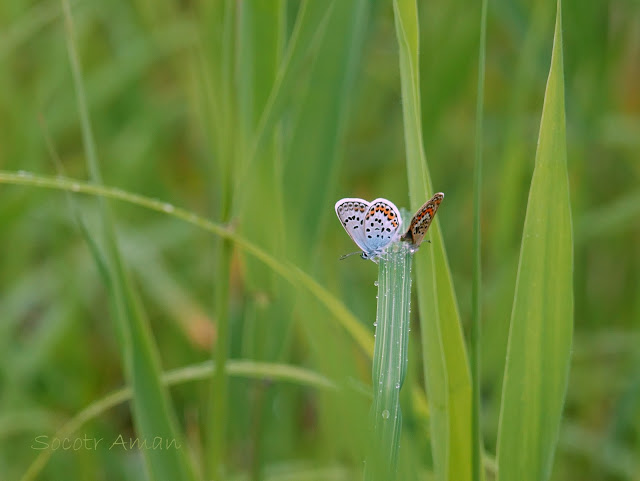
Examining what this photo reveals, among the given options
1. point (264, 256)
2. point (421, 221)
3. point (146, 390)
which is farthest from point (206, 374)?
point (421, 221)

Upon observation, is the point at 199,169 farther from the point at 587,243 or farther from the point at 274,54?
the point at 274,54

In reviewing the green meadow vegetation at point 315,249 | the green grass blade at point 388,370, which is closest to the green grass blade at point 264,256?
the green meadow vegetation at point 315,249

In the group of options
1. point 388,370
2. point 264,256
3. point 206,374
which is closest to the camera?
point 388,370

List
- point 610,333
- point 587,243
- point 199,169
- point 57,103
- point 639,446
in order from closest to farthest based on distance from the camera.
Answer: point 639,446 → point 610,333 → point 587,243 → point 57,103 → point 199,169

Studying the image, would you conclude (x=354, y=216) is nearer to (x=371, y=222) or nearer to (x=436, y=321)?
(x=371, y=222)

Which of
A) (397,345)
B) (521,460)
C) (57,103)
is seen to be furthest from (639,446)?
(57,103)

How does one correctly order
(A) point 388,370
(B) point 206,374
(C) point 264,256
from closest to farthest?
(A) point 388,370, (C) point 264,256, (B) point 206,374

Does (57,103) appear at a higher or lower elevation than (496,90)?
lower
